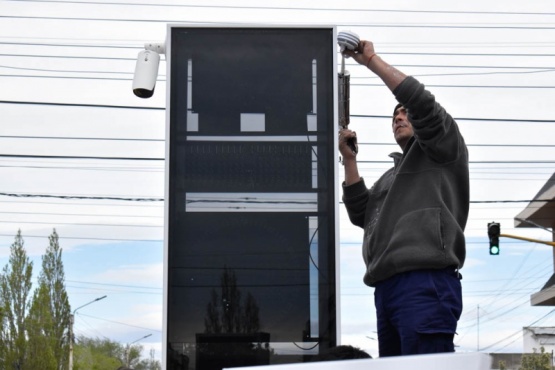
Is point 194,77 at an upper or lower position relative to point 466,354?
upper

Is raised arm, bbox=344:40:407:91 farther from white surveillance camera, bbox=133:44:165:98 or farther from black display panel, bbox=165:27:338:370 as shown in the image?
white surveillance camera, bbox=133:44:165:98

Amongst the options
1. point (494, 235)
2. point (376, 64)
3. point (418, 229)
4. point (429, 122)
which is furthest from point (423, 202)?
point (494, 235)

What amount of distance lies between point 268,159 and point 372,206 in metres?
0.45

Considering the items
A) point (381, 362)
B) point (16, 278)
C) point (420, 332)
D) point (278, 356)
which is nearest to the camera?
point (381, 362)

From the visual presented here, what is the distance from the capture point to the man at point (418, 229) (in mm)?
3848

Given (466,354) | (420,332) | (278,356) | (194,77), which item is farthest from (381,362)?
(194,77)

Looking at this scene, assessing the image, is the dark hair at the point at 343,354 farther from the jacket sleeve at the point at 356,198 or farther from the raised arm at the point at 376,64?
the jacket sleeve at the point at 356,198

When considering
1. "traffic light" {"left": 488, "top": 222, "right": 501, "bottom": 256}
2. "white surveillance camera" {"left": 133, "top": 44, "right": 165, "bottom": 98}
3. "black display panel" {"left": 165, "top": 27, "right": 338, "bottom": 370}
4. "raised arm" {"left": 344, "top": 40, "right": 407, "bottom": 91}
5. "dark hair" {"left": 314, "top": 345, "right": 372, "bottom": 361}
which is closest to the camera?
"dark hair" {"left": 314, "top": 345, "right": 372, "bottom": 361}

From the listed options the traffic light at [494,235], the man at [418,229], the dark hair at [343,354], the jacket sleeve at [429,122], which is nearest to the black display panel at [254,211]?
the man at [418,229]

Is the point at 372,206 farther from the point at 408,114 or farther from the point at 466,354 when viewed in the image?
the point at 466,354

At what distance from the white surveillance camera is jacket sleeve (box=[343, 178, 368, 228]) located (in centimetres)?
104

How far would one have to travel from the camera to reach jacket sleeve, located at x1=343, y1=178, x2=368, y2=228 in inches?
173

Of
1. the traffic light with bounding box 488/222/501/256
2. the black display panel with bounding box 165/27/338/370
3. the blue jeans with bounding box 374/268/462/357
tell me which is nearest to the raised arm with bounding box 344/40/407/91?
the black display panel with bounding box 165/27/338/370

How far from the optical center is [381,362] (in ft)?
5.68
